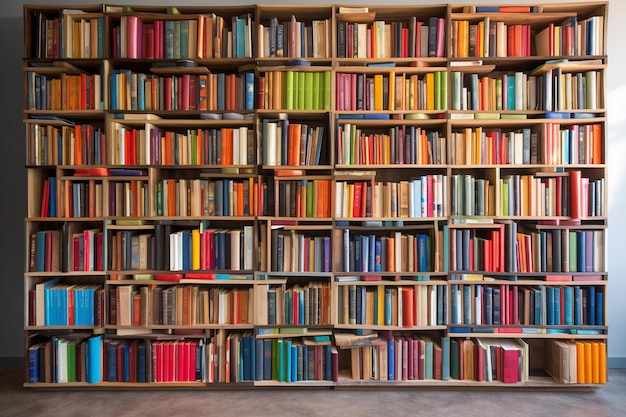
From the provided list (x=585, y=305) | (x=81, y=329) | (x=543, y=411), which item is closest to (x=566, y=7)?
(x=585, y=305)

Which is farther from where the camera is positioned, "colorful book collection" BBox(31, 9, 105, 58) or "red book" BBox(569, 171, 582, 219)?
"colorful book collection" BBox(31, 9, 105, 58)

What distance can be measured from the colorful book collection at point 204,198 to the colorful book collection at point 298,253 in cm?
31

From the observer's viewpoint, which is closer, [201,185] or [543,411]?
[543,411]

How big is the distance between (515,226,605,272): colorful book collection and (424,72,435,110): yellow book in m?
1.18

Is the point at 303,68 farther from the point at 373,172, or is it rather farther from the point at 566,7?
the point at 566,7

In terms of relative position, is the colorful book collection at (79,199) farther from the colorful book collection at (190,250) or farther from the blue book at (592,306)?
the blue book at (592,306)

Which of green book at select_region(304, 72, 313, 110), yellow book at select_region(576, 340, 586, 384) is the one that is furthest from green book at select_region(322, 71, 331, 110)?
yellow book at select_region(576, 340, 586, 384)

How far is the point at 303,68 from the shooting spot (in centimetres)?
304

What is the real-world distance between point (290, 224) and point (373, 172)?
2.36 feet

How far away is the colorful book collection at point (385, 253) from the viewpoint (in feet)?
10.1

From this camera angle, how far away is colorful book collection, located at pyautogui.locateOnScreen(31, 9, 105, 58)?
10.1ft

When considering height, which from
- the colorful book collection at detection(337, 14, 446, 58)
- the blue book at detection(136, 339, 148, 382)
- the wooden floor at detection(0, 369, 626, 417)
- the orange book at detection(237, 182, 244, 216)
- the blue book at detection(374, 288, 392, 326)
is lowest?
the wooden floor at detection(0, 369, 626, 417)

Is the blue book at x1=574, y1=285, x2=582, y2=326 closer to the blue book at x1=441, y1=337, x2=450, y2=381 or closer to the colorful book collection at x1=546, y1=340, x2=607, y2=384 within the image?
the colorful book collection at x1=546, y1=340, x2=607, y2=384

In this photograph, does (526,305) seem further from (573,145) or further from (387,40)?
(387,40)
